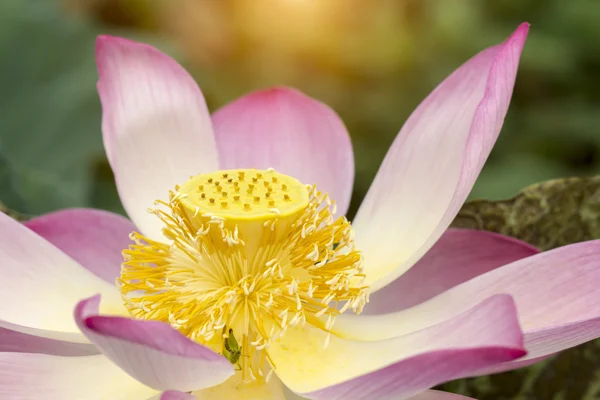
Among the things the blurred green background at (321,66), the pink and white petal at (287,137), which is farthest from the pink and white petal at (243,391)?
the blurred green background at (321,66)

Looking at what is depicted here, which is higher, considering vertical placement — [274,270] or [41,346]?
[274,270]

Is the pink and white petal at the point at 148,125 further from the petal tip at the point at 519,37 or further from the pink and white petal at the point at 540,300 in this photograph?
the petal tip at the point at 519,37

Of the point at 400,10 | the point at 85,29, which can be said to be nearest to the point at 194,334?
the point at 85,29

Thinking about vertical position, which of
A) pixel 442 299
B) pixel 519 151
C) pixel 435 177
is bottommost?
pixel 519 151

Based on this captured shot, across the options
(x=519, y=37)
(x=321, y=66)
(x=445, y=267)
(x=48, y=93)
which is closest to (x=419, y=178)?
(x=445, y=267)

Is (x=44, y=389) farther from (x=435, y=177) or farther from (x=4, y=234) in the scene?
(x=435, y=177)

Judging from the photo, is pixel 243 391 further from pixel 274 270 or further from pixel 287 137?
pixel 287 137
